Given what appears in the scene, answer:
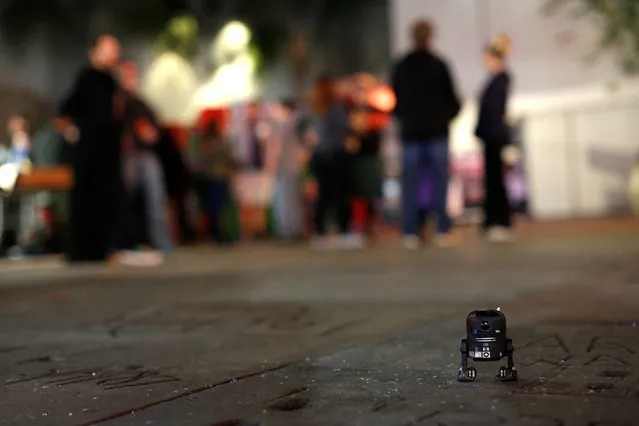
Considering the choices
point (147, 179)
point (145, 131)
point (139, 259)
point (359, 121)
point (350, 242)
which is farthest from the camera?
point (359, 121)

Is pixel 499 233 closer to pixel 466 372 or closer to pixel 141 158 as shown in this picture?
pixel 141 158

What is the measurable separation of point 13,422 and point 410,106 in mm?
6778

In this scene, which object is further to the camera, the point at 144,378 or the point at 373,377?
the point at 144,378

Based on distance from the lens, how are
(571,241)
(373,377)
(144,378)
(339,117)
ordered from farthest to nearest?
(339,117), (571,241), (144,378), (373,377)

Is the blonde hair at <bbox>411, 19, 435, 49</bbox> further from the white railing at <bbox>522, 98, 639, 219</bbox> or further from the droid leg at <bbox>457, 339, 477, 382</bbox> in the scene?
the white railing at <bbox>522, 98, 639, 219</bbox>

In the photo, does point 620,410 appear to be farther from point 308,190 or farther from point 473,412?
point 308,190

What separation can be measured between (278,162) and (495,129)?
11.6 feet

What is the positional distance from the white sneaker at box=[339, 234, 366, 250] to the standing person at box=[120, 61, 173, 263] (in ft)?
6.46

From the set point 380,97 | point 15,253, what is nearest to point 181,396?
point 15,253

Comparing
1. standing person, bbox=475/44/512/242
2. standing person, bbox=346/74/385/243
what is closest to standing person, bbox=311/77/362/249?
standing person, bbox=346/74/385/243

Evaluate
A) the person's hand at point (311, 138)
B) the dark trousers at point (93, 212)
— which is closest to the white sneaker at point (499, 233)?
the person's hand at point (311, 138)

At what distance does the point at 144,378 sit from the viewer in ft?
8.05

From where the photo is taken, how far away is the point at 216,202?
38.9ft

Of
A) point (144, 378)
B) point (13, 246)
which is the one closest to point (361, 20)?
point (13, 246)
